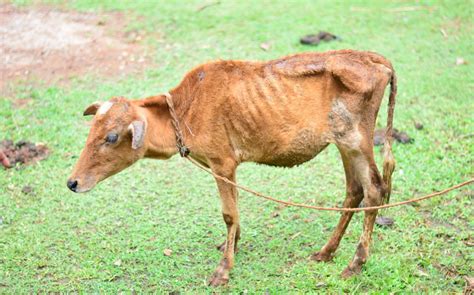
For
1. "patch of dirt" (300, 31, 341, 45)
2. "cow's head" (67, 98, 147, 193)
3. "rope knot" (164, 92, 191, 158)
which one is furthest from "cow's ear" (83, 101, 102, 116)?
"patch of dirt" (300, 31, 341, 45)

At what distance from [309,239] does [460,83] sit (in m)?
4.19

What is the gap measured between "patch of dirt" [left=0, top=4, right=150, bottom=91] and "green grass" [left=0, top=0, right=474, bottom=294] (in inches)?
15.6

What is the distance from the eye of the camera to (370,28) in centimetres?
1068

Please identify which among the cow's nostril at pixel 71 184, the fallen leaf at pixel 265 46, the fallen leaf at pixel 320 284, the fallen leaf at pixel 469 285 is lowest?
the fallen leaf at pixel 320 284

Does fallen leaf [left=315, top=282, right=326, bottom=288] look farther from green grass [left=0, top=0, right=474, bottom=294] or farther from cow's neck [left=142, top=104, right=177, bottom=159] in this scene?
cow's neck [left=142, top=104, right=177, bottom=159]

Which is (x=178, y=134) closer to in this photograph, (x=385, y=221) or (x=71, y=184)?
(x=71, y=184)

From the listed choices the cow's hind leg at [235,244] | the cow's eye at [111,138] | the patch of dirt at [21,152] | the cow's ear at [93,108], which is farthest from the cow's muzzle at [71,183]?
the patch of dirt at [21,152]

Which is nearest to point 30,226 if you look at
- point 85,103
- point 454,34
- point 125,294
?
point 125,294

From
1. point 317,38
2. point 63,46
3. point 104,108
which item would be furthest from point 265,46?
point 104,108

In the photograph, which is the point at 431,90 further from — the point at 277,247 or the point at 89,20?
the point at 89,20

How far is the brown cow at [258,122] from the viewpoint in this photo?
17.2ft

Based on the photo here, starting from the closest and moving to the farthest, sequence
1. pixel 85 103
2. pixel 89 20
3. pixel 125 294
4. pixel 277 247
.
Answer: pixel 125 294 < pixel 277 247 < pixel 85 103 < pixel 89 20

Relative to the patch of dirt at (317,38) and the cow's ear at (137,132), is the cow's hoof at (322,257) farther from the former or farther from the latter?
the patch of dirt at (317,38)

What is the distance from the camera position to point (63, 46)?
1043cm
